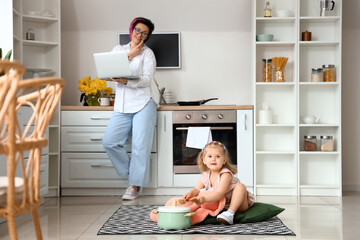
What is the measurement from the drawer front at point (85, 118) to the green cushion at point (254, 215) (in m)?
1.91

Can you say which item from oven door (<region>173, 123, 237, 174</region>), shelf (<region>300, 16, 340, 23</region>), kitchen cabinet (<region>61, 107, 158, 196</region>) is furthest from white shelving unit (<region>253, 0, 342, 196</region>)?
kitchen cabinet (<region>61, 107, 158, 196</region>)

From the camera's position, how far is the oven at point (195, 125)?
5.09 metres

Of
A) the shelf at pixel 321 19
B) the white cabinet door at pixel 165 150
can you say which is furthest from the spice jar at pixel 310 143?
the white cabinet door at pixel 165 150

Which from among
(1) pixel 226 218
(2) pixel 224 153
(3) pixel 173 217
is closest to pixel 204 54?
(2) pixel 224 153

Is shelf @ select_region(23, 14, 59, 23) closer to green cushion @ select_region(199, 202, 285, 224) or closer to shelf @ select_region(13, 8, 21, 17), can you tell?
shelf @ select_region(13, 8, 21, 17)

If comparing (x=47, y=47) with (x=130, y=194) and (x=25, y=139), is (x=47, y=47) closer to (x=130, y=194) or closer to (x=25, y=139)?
(x=130, y=194)

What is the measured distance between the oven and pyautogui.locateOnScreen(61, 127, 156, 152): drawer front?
0.81ft

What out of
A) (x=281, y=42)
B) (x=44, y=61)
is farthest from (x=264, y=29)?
(x=44, y=61)

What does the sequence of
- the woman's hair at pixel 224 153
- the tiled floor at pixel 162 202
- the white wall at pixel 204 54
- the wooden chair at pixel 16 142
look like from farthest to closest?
the white wall at pixel 204 54
the woman's hair at pixel 224 153
the tiled floor at pixel 162 202
the wooden chair at pixel 16 142

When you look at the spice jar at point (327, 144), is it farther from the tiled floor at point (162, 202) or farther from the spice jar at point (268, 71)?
the spice jar at point (268, 71)

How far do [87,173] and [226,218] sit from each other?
209 centimetres

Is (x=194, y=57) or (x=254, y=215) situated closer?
(x=254, y=215)

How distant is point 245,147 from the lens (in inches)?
200

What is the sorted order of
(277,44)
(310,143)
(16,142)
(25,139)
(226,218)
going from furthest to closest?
1. (277,44)
2. (310,143)
3. (226,218)
4. (25,139)
5. (16,142)
